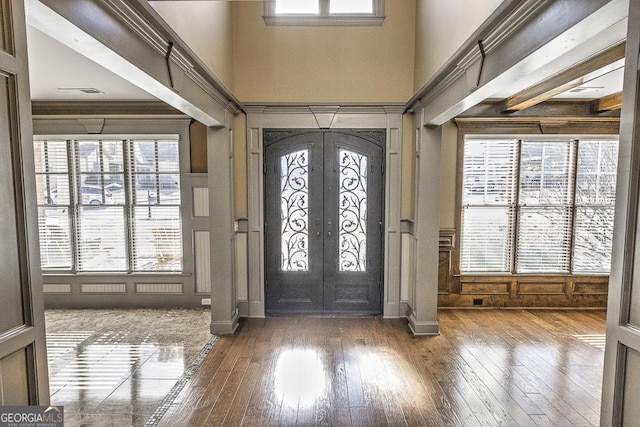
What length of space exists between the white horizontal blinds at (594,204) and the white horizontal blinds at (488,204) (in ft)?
3.15

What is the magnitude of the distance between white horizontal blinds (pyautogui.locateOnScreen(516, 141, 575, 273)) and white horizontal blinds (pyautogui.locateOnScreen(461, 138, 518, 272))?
0.15 m

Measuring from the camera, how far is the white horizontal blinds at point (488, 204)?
5305mm

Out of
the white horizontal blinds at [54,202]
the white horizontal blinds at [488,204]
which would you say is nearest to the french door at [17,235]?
the white horizontal blinds at [54,202]

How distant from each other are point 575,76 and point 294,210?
335cm

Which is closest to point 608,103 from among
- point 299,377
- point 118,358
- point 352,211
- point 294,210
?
point 352,211

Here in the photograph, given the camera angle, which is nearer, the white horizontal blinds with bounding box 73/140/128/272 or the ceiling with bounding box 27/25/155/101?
the ceiling with bounding box 27/25/155/101

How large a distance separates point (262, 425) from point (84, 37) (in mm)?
2700

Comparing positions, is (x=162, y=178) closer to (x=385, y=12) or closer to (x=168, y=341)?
(x=168, y=341)

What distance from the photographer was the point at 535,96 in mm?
4117

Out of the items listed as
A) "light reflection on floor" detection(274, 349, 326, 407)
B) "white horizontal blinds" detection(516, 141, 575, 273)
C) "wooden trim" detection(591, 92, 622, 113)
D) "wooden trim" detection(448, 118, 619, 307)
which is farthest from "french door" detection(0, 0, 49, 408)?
"wooden trim" detection(591, 92, 622, 113)

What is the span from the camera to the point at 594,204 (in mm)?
5359

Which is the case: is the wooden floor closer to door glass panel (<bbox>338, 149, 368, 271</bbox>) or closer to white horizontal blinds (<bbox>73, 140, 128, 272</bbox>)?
door glass panel (<bbox>338, 149, 368, 271</bbox>)

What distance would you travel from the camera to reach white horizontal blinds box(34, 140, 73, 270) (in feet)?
17.3

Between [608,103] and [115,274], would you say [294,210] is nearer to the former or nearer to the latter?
[115,274]
